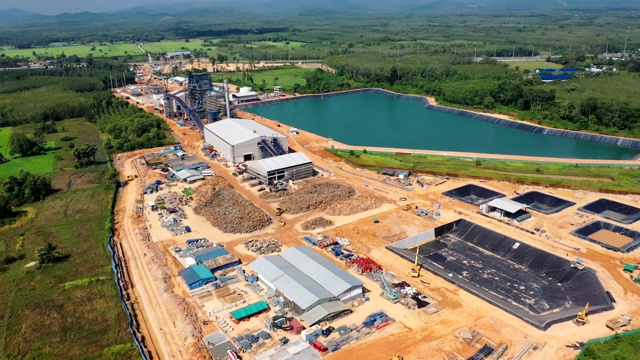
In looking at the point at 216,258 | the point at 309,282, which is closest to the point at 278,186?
the point at 216,258

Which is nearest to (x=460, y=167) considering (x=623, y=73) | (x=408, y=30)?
(x=623, y=73)

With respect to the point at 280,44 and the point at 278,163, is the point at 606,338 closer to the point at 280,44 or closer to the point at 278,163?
the point at 278,163

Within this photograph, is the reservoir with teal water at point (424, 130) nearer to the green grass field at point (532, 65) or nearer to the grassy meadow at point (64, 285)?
the grassy meadow at point (64, 285)

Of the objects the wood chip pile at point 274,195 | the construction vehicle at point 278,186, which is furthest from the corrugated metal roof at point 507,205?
the construction vehicle at point 278,186

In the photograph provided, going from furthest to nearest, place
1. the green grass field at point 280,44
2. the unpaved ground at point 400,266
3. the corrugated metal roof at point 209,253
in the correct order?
the green grass field at point 280,44 < the corrugated metal roof at point 209,253 < the unpaved ground at point 400,266

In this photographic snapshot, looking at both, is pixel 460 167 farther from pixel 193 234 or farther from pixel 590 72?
pixel 590 72

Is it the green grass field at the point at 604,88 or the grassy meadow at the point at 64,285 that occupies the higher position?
the green grass field at the point at 604,88

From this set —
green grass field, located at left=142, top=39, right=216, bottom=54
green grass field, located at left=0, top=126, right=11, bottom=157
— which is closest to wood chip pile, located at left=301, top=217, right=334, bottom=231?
green grass field, located at left=0, top=126, right=11, bottom=157
